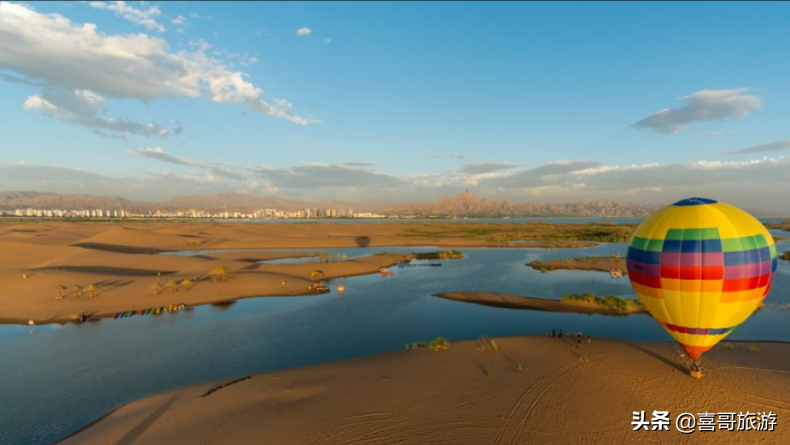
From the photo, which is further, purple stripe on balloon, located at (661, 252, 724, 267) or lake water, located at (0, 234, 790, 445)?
lake water, located at (0, 234, 790, 445)

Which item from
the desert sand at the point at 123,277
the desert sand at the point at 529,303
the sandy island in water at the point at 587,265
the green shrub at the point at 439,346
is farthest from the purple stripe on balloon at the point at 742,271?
the sandy island in water at the point at 587,265

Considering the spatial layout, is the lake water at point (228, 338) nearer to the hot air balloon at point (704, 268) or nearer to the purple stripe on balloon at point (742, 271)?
the hot air balloon at point (704, 268)

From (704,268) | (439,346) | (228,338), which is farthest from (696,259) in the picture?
(228,338)

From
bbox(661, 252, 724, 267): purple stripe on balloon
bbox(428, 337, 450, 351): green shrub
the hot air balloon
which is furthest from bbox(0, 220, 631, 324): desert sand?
bbox(661, 252, 724, 267): purple stripe on balloon

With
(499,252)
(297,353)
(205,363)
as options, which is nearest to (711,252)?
(297,353)

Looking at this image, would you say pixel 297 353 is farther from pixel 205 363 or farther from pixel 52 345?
pixel 52 345

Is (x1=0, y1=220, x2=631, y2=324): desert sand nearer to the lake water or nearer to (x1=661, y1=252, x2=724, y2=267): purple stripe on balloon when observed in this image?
the lake water
